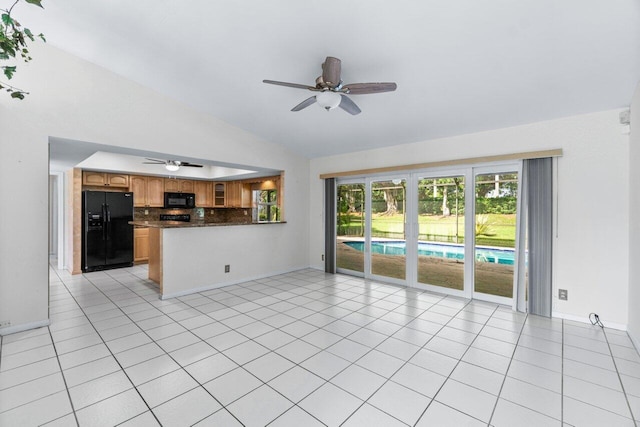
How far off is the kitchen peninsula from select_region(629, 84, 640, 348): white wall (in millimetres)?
4673

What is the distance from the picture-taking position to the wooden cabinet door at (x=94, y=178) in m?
5.58

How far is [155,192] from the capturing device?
21.5 feet

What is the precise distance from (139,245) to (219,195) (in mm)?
2328

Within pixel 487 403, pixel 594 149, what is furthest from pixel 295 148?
pixel 487 403

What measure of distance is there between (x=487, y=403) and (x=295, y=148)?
4.63m

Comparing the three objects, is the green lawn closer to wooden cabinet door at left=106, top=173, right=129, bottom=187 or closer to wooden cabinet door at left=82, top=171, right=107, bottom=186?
wooden cabinet door at left=106, top=173, right=129, bottom=187

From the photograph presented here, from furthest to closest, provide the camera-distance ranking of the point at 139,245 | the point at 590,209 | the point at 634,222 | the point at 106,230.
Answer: the point at 139,245, the point at 106,230, the point at 590,209, the point at 634,222

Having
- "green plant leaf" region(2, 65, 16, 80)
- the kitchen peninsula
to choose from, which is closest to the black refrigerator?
the kitchen peninsula

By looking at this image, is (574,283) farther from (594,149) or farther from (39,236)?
(39,236)

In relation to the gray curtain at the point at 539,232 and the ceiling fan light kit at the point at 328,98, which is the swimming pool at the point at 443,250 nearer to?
the gray curtain at the point at 539,232

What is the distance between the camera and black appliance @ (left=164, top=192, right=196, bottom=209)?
6.70 metres

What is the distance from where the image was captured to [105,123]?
3361 millimetres

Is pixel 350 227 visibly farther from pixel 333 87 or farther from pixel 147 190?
pixel 147 190

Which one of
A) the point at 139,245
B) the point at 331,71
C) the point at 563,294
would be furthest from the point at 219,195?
the point at 563,294
